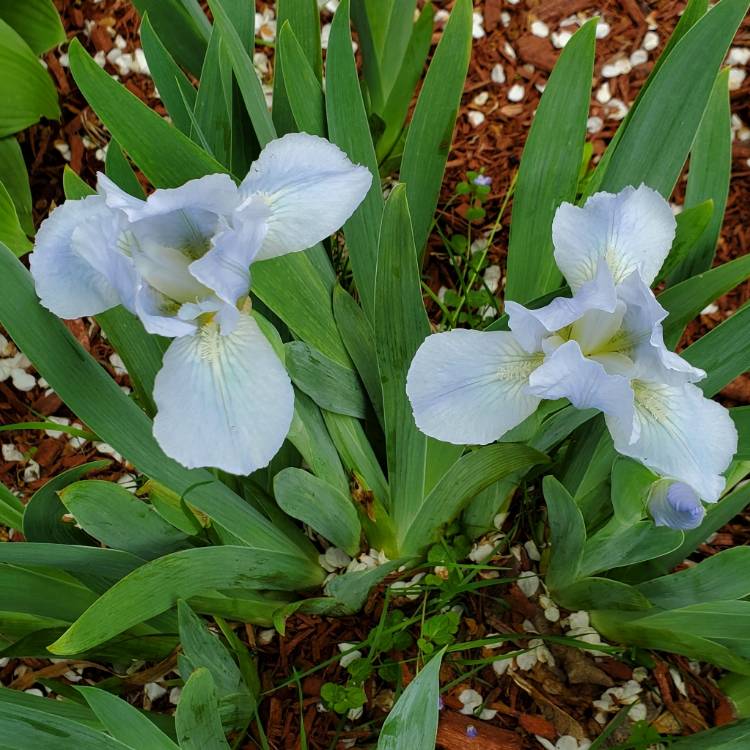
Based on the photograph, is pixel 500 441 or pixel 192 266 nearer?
pixel 192 266

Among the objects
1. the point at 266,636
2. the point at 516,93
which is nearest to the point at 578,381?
the point at 266,636

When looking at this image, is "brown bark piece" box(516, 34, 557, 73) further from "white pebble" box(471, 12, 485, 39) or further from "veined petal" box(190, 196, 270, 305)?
"veined petal" box(190, 196, 270, 305)

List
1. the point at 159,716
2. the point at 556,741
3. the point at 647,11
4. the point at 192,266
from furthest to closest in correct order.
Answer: the point at 647,11 → the point at 556,741 → the point at 159,716 → the point at 192,266

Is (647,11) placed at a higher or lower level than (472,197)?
higher

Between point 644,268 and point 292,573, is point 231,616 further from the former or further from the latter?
point 644,268

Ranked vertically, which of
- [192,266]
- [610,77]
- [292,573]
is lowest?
[292,573]

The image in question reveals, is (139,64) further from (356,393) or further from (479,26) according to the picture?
(356,393)

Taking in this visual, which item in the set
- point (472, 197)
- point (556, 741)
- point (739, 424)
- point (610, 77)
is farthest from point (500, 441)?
point (610, 77)
